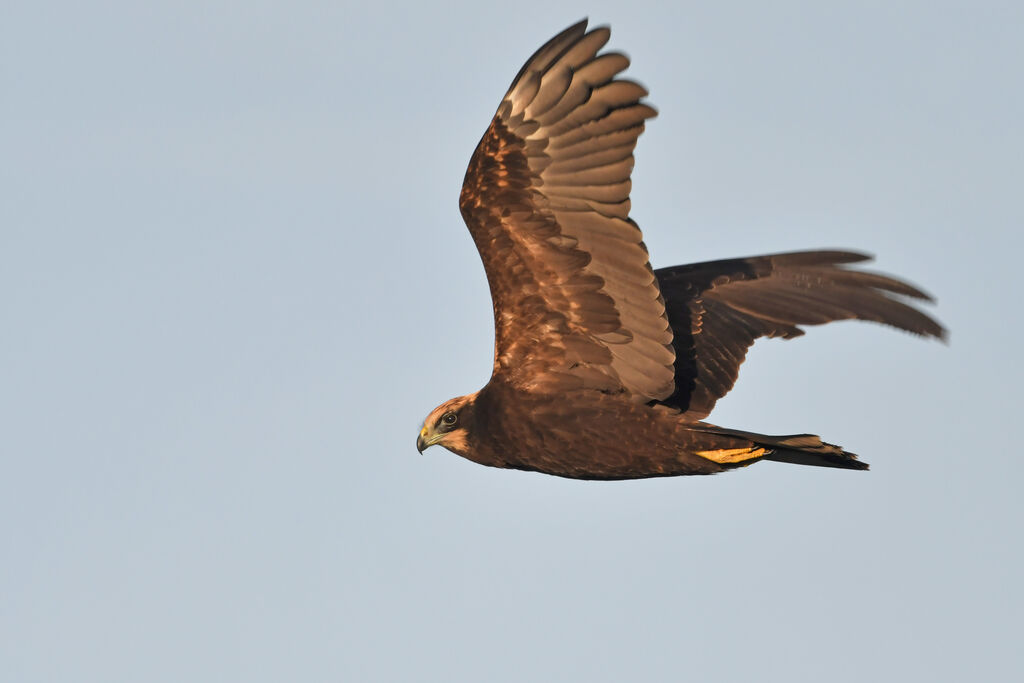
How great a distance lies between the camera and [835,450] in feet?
32.8

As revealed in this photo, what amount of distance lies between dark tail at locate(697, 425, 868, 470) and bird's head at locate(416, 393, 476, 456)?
6.26 ft

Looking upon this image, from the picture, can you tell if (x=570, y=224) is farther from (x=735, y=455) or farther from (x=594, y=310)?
(x=735, y=455)

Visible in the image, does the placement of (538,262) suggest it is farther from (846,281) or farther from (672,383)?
(846,281)

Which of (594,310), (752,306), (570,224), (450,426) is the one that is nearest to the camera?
(570,224)

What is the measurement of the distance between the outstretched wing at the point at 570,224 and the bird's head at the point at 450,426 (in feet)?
2.83

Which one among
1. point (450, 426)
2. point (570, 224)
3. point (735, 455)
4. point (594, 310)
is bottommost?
point (735, 455)

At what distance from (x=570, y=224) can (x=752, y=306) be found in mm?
3161

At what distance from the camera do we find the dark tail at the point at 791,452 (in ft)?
32.6

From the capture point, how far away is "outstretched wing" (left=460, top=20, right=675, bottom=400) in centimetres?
916

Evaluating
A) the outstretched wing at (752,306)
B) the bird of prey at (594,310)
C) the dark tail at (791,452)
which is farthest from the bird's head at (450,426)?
the dark tail at (791,452)

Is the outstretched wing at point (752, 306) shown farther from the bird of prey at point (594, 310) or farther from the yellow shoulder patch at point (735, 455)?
the yellow shoulder patch at point (735, 455)

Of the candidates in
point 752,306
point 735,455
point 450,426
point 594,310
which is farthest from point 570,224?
point 752,306

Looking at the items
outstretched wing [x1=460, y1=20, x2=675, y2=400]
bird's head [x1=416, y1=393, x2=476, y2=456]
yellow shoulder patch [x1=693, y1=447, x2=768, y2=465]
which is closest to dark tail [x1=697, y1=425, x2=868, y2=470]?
yellow shoulder patch [x1=693, y1=447, x2=768, y2=465]

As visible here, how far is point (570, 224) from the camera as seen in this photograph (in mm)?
9469
